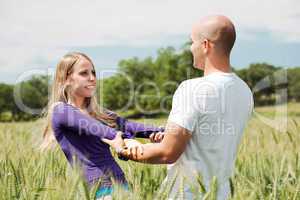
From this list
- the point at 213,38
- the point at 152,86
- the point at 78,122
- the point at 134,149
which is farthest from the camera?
the point at 152,86

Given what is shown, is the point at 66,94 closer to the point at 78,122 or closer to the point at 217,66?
the point at 78,122

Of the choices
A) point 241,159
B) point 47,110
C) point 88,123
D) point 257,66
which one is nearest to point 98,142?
point 88,123

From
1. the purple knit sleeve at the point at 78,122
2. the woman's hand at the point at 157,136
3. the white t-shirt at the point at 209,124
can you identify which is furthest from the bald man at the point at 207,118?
the woman's hand at the point at 157,136

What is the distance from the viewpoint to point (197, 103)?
164 centimetres

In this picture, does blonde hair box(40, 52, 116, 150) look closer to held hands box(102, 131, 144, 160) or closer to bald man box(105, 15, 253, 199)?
held hands box(102, 131, 144, 160)

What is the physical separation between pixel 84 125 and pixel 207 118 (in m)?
0.55

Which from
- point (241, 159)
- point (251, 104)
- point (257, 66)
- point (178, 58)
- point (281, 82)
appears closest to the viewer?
point (251, 104)

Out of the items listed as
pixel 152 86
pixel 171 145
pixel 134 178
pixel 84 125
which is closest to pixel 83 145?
pixel 84 125

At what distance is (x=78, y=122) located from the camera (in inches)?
79.8

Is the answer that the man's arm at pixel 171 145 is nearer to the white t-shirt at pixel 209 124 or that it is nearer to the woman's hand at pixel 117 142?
the white t-shirt at pixel 209 124

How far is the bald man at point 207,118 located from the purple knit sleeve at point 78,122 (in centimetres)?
24

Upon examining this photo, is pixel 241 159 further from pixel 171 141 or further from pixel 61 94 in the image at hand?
pixel 171 141

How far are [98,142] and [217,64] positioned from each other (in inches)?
25.5

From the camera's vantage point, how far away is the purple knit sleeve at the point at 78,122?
6.63ft
